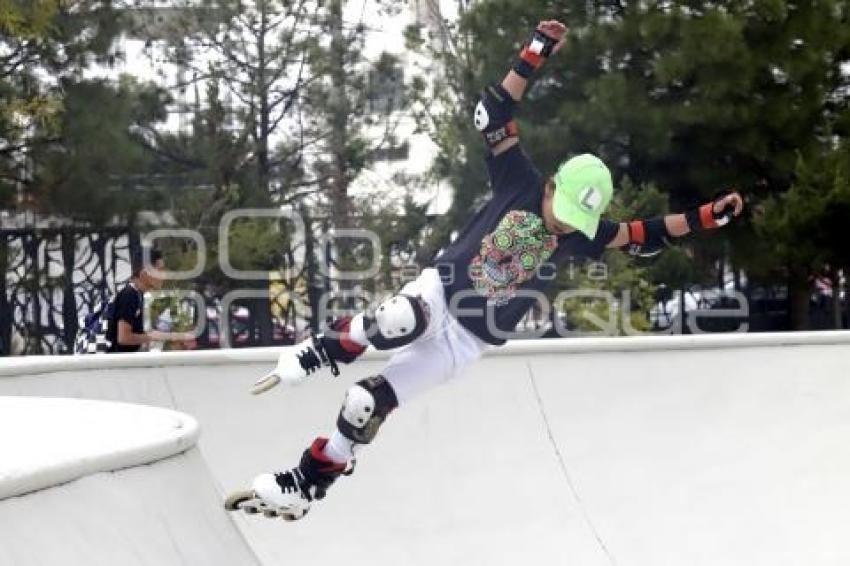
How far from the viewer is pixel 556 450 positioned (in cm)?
696

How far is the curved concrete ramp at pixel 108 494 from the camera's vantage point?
108 inches

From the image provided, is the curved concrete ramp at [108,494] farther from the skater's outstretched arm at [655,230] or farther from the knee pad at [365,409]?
the skater's outstretched arm at [655,230]

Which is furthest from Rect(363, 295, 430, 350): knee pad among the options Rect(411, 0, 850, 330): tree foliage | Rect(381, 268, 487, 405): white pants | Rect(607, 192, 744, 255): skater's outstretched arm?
Rect(411, 0, 850, 330): tree foliage

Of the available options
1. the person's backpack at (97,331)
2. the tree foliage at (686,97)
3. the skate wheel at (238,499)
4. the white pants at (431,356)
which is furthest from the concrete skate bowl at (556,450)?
the tree foliage at (686,97)

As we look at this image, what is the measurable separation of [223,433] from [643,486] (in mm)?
1904

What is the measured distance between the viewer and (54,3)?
609 inches

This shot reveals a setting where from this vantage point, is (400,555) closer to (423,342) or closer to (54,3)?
(423,342)

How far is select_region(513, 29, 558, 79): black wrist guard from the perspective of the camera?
5457 millimetres

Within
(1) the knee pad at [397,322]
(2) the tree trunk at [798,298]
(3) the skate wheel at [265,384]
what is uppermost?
(1) the knee pad at [397,322]

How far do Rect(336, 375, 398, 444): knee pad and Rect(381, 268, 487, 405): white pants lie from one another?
0.16 ft

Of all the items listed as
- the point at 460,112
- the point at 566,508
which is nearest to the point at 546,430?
the point at 566,508

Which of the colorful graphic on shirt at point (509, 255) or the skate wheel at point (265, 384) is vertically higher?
the colorful graphic on shirt at point (509, 255)

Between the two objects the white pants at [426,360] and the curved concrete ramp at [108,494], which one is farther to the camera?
the white pants at [426,360]

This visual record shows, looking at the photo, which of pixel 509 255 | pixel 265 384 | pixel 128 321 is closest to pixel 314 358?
pixel 265 384
